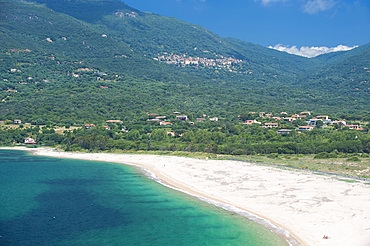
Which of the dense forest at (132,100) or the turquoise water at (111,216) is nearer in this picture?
the turquoise water at (111,216)

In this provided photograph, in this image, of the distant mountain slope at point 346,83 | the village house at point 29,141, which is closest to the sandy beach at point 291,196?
the village house at point 29,141

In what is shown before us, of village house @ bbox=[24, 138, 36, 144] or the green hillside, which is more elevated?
the green hillside

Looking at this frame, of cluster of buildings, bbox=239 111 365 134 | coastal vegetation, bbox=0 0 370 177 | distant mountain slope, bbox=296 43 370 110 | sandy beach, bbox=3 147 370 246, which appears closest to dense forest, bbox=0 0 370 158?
coastal vegetation, bbox=0 0 370 177

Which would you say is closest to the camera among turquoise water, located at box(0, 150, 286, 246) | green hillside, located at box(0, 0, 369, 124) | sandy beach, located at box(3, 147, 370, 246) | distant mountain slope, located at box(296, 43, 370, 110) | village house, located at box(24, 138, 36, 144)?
sandy beach, located at box(3, 147, 370, 246)

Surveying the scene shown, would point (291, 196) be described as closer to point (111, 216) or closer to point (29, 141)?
point (111, 216)

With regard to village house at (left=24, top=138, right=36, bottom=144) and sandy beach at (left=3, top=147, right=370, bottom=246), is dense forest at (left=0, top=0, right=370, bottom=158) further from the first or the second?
sandy beach at (left=3, top=147, right=370, bottom=246)

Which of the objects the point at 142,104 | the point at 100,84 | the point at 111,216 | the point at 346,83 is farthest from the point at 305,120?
the point at 346,83

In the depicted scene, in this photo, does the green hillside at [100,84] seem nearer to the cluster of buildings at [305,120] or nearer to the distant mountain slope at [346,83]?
the distant mountain slope at [346,83]
